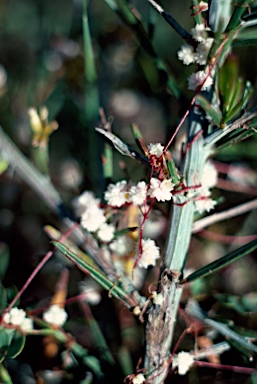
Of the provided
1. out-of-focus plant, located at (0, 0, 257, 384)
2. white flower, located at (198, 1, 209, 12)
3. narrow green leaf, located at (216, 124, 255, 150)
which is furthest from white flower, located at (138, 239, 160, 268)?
white flower, located at (198, 1, 209, 12)

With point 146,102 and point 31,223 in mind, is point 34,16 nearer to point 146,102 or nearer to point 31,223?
point 146,102

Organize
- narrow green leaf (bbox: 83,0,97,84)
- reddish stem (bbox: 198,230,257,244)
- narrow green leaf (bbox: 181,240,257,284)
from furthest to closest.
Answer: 1. reddish stem (bbox: 198,230,257,244)
2. narrow green leaf (bbox: 83,0,97,84)
3. narrow green leaf (bbox: 181,240,257,284)

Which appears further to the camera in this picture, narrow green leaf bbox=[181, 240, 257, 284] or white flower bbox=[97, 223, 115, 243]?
white flower bbox=[97, 223, 115, 243]

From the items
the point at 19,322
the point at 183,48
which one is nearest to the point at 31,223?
the point at 19,322

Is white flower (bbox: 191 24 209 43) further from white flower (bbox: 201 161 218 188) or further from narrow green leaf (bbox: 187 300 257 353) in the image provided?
narrow green leaf (bbox: 187 300 257 353)

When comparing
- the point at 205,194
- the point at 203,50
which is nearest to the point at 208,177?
the point at 205,194

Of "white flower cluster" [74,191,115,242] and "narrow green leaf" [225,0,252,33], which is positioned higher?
"narrow green leaf" [225,0,252,33]

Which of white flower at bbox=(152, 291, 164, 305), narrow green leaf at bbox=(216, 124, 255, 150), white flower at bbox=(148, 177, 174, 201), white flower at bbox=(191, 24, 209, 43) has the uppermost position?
white flower at bbox=(191, 24, 209, 43)

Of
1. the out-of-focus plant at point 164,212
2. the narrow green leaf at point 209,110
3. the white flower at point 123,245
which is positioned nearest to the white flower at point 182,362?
the out-of-focus plant at point 164,212
